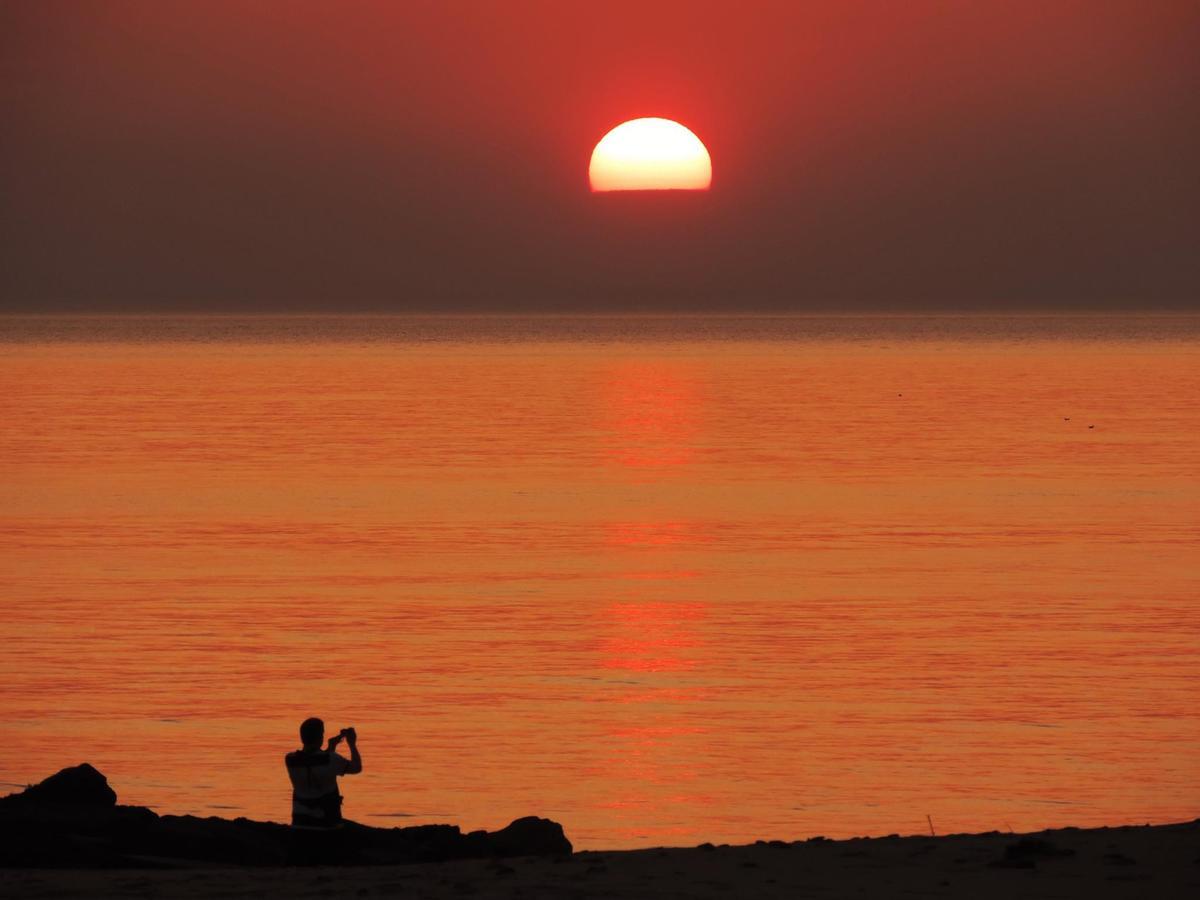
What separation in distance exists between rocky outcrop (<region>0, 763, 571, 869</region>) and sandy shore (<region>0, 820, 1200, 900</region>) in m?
0.69

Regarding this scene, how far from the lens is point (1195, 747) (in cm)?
2008

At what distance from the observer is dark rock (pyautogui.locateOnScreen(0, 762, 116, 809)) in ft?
48.5

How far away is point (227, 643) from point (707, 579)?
8926 millimetres

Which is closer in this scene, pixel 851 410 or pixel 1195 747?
pixel 1195 747

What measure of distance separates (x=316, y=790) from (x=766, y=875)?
3142 millimetres

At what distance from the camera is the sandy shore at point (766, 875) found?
11.3m

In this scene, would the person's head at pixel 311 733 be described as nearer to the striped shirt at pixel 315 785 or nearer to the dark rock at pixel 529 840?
the striped shirt at pixel 315 785

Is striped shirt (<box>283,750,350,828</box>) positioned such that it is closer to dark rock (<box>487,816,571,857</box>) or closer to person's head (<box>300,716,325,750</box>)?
person's head (<box>300,716,325,750</box>)

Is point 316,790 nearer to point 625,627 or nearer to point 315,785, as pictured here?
point 315,785

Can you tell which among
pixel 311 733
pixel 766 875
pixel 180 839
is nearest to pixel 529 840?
pixel 311 733

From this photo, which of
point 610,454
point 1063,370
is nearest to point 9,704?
point 610,454

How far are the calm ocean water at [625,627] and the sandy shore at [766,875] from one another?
13.5 ft

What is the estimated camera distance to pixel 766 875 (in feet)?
38.8

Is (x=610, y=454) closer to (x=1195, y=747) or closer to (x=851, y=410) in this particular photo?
(x=851, y=410)
